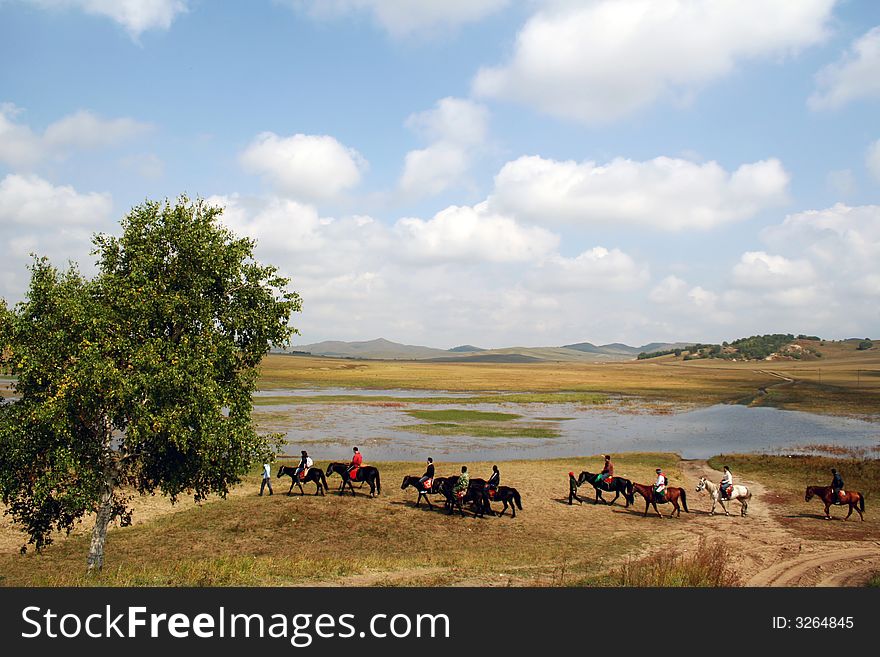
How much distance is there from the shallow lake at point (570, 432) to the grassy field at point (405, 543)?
56.1 feet

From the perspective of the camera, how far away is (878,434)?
205ft

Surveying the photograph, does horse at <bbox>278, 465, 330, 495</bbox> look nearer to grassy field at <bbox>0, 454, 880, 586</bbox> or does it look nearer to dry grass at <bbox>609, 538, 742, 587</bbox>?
grassy field at <bbox>0, 454, 880, 586</bbox>

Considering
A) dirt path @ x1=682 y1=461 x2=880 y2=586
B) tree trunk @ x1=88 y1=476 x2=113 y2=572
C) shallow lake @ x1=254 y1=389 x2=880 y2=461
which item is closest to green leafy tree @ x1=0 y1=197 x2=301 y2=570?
tree trunk @ x1=88 y1=476 x2=113 y2=572

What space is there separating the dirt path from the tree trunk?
20731 mm

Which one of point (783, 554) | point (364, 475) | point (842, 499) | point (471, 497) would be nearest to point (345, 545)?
point (471, 497)

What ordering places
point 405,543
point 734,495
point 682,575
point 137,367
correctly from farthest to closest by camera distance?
point 734,495
point 405,543
point 137,367
point 682,575

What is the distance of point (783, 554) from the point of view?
2023 cm

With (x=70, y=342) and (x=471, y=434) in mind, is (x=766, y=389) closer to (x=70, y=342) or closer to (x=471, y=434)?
(x=471, y=434)

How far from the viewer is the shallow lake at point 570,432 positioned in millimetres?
51625

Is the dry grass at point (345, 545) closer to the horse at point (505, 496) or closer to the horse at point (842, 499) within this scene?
the horse at point (505, 496)

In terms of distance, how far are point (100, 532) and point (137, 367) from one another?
6528 millimetres

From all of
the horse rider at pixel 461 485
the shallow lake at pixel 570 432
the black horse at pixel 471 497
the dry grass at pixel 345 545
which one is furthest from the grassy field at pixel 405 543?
the shallow lake at pixel 570 432

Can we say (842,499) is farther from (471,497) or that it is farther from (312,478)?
(312,478)

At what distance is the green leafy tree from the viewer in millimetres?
16078
